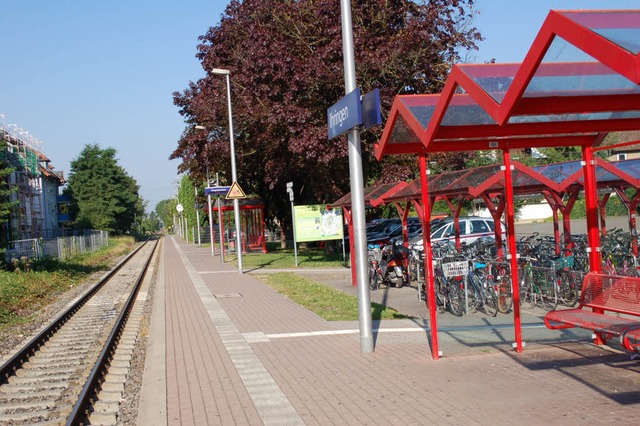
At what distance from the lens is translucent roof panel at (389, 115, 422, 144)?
8664 millimetres

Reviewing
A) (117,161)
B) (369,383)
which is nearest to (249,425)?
(369,383)

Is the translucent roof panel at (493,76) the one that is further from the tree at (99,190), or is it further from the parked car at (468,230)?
the tree at (99,190)

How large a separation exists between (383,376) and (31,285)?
663 inches

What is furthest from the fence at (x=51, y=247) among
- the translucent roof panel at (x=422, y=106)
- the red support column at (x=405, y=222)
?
the translucent roof panel at (x=422, y=106)

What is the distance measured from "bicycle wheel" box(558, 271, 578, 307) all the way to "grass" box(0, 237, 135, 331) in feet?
37.0

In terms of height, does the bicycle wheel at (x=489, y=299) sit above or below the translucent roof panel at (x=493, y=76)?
below

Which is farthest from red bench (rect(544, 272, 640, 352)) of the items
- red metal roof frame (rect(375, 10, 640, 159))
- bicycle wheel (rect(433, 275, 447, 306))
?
bicycle wheel (rect(433, 275, 447, 306))

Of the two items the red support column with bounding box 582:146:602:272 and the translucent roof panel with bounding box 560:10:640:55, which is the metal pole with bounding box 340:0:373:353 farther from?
the translucent roof panel with bounding box 560:10:640:55

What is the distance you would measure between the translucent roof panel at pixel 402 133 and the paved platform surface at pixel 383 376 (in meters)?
2.83

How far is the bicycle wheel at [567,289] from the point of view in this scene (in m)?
12.3

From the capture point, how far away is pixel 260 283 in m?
20.5

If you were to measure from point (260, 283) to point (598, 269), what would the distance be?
13.0 m

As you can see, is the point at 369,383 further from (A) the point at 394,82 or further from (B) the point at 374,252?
(A) the point at 394,82

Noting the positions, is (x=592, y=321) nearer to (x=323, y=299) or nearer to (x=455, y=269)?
(x=455, y=269)
